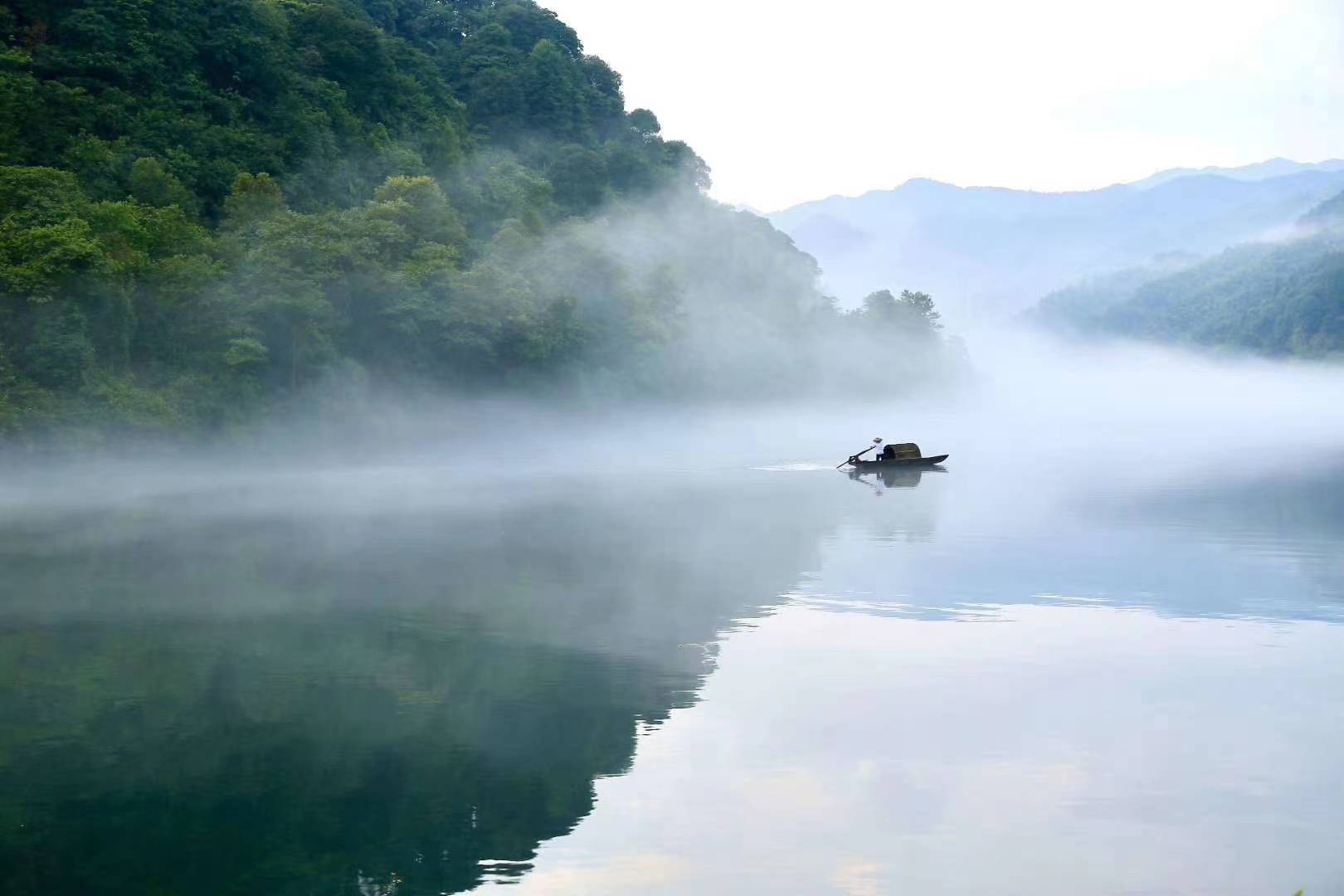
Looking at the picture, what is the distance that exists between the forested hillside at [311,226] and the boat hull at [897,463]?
79.3ft

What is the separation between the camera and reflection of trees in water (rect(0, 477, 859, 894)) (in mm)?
12453

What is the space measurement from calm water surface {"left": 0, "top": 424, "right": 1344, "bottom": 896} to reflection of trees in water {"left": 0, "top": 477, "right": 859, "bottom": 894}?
6cm

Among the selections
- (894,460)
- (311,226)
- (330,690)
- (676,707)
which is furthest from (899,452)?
(330,690)

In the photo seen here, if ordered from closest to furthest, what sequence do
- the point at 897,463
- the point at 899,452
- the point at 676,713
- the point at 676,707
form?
1. the point at 676,713
2. the point at 676,707
3. the point at 897,463
4. the point at 899,452

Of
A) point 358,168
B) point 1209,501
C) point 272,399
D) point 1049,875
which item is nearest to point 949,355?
point 358,168

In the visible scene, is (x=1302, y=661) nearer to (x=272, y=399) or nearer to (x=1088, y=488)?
(x=1088, y=488)

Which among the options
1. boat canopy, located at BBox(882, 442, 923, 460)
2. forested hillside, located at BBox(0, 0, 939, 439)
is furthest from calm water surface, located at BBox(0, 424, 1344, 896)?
forested hillside, located at BBox(0, 0, 939, 439)

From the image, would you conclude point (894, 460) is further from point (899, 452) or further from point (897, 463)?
point (899, 452)

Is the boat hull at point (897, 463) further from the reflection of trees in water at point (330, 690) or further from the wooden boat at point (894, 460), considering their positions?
the reflection of trees in water at point (330, 690)

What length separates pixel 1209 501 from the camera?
40000 mm

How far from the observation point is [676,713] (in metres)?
16.4

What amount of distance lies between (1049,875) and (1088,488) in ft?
114

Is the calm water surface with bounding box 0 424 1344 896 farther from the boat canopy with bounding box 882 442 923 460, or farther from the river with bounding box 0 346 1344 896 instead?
the boat canopy with bounding box 882 442 923 460

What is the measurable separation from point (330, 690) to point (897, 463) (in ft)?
120
